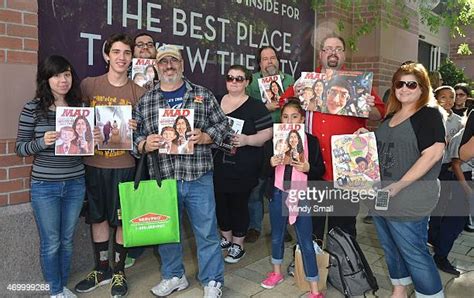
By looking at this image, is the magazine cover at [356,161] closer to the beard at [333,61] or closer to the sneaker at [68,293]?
the beard at [333,61]

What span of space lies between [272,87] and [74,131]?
1.98 metres

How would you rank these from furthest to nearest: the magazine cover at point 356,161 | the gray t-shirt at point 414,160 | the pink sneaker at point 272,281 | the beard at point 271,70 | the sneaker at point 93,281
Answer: the beard at point 271,70
the pink sneaker at point 272,281
the sneaker at point 93,281
the magazine cover at point 356,161
the gray t-shirt at point 414,160

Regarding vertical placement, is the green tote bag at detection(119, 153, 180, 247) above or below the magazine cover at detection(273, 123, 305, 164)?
below

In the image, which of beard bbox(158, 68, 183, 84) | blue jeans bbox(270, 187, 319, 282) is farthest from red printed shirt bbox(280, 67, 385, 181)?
beard bbox(158, 68, 183, 84)

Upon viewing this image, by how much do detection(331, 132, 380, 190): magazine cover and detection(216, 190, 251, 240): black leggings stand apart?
4.34 feet

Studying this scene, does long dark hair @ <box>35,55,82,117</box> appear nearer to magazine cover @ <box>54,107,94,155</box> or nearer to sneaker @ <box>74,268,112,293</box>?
magazine cover @ <box>54,107,94,155</box>

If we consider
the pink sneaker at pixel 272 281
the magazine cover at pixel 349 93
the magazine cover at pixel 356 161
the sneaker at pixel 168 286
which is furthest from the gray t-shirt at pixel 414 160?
the sneaker at pixel 168 286

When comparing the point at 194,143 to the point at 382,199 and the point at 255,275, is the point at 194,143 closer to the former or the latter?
the point at 382,199

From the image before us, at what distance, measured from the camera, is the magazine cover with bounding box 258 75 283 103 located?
4.30 meters

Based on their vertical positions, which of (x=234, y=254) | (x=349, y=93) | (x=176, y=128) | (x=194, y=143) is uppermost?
(x=349, y=93)

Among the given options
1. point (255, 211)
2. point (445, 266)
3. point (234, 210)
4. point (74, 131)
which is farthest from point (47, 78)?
point (445, 266)

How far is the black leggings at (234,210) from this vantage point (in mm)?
4379

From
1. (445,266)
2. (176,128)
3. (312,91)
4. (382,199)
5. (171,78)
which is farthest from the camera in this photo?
(445,266)

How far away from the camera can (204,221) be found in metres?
3.41
